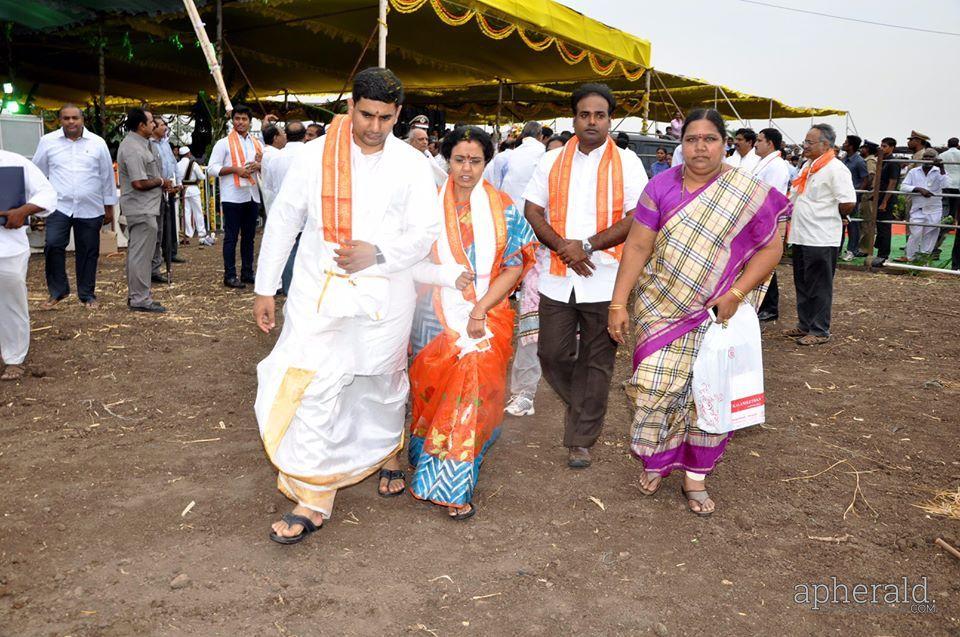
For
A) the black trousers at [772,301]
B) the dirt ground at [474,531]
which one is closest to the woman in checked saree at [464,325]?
the dirt ground at [474,531]

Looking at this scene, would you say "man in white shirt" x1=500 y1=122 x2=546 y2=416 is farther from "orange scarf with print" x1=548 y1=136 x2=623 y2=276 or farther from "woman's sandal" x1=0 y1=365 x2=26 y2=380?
"woman's sandal" x1=0 y1=365 x2=26 y2=380

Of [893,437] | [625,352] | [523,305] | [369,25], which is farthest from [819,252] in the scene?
[369,25]

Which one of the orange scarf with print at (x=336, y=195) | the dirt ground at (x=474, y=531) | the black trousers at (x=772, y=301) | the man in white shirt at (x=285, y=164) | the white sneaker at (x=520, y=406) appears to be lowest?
the dirt ground at (x=474, y=531)

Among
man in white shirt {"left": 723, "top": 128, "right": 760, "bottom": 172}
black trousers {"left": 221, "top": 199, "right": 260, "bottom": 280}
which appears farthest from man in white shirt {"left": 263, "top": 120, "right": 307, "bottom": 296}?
man in white shirt {"left": 723, "top": 128, "right": 760, "bottom": 172}

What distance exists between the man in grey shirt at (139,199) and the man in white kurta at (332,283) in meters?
4.82

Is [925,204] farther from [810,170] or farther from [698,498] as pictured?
[698,498]

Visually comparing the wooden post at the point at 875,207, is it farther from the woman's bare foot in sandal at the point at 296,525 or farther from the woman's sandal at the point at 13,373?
the woman's sandal at the point at 13,373

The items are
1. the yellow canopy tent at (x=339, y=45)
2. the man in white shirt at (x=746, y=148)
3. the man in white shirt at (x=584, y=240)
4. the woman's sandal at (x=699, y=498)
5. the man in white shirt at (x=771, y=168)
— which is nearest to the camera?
the woman's sandal at (x=699, y=498)

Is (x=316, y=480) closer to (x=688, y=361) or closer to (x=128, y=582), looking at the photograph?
(x=128, y=582)

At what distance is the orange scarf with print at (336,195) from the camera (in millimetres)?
3166

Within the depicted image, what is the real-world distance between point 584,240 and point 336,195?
4.96 ft

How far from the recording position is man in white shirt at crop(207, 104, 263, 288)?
28.9ft

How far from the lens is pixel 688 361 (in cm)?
362

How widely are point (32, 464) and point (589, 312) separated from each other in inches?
119
